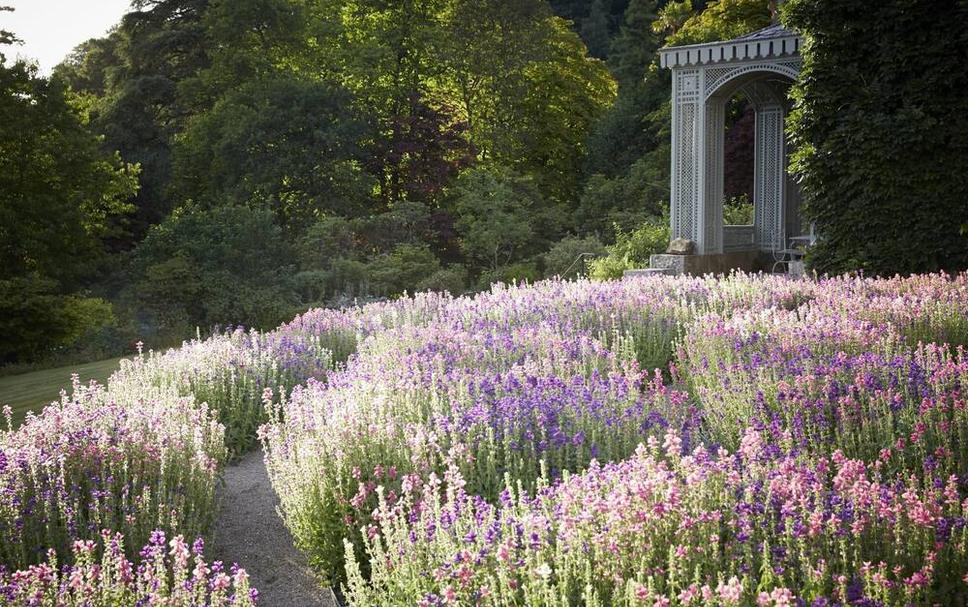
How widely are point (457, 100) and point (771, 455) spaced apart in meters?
21.7

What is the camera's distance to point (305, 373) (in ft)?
21.6

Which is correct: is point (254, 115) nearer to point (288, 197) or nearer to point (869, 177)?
point (288, 197)

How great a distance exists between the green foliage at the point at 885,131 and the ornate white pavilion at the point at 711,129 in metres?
1.23

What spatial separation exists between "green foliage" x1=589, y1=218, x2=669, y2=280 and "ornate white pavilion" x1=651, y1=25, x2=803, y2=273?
4.09ft

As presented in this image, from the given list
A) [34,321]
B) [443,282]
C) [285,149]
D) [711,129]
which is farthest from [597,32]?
[34,321]

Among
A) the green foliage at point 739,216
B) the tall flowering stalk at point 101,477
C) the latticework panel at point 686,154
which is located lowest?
the tall flowering stalk at point 101,477

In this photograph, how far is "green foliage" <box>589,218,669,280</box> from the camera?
14.3 meters

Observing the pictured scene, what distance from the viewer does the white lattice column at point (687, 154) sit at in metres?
13.1

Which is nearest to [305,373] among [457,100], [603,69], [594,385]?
[594,385]

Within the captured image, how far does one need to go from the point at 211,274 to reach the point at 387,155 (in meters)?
6.64

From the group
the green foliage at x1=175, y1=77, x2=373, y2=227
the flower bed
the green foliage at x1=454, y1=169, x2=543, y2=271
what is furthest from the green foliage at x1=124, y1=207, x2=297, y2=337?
the flower bed

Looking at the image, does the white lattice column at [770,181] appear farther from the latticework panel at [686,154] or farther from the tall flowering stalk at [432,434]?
the tall flowering stalk at [432,434]

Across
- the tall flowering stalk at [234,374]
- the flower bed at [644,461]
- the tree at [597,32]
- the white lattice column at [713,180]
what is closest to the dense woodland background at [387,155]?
the white lattice column at [713,180]

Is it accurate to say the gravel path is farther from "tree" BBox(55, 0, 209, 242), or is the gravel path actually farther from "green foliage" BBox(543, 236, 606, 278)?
"tree" BBox(55, 0, 209, 242)
